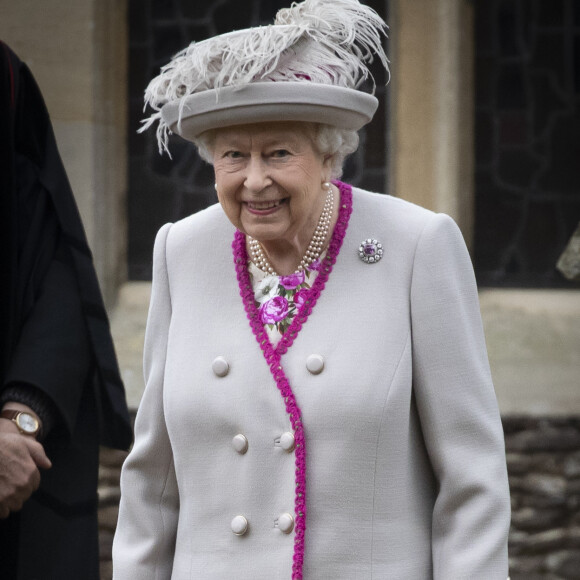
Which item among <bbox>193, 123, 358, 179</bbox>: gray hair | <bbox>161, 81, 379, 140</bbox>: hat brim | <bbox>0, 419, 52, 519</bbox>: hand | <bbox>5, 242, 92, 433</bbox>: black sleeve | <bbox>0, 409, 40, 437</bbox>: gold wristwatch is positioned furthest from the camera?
<bbox>5, 242, 92, 433</bbox>: black sleeve

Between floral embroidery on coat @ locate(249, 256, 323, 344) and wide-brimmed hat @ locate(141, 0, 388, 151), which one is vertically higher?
wide-brimmed hat @ locate(141, 0, 388, 151)

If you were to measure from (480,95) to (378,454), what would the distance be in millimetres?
4625

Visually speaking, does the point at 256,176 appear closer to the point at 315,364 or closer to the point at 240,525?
the point at 315,364

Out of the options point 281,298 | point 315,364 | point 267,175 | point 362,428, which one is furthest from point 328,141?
point 362,428

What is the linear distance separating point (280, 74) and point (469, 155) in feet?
14.5

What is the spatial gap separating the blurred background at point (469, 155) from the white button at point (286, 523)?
411 cm

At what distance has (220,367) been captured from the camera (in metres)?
2.53

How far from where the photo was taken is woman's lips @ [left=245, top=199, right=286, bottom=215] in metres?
2.44

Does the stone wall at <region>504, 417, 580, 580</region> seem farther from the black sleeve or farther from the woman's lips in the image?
the woman's lips

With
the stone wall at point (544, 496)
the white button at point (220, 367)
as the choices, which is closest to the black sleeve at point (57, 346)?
the white button at point (220, 367)

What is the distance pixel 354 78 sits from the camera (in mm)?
2535

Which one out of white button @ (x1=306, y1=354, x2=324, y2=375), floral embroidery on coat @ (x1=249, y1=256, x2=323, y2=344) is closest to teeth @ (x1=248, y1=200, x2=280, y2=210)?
floral embroidery on coat @ (x1=249, y1=256, x2=323, y2=344)

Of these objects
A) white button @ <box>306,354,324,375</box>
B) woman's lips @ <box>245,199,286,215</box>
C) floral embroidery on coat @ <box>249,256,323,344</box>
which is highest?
woman's lips @ <box>245,199,286,215</box>

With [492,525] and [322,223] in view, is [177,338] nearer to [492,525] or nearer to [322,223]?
[322,223]
